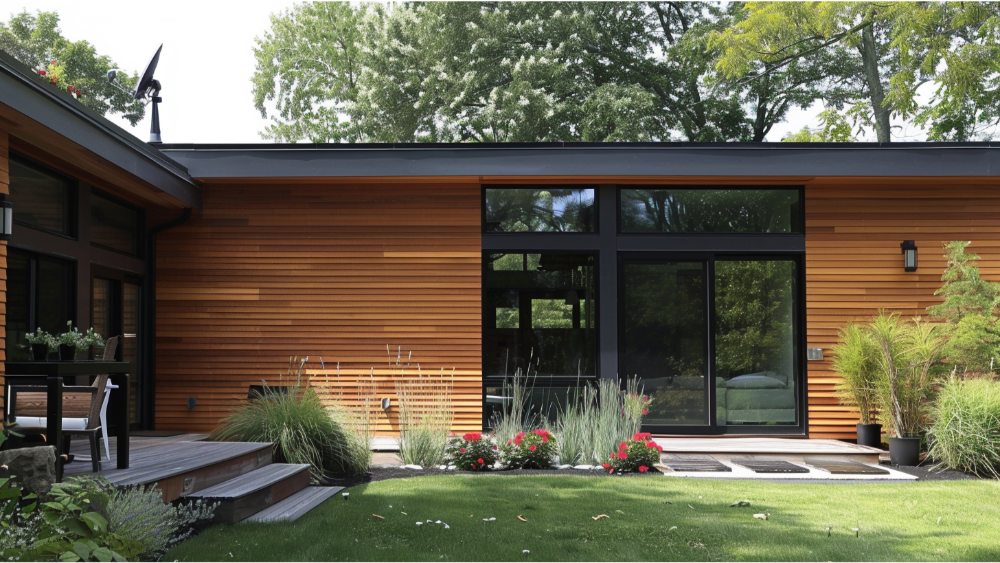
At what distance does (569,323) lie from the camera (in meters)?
8.30

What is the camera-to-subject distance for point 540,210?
328 inches

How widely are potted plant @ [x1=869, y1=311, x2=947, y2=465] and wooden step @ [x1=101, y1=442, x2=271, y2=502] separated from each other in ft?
16.8

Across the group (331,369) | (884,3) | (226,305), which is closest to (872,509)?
(331,369)

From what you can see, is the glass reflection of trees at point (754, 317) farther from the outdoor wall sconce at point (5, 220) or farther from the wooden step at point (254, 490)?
the outdoor wall sconce at point (5, 220)

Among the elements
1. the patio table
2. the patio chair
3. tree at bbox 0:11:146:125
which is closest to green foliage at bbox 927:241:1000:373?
the patio table

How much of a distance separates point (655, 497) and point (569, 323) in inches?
127

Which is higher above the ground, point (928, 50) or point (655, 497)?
point (928, 50)

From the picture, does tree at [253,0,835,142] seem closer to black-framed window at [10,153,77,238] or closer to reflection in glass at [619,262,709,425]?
reflection in glass at [619,262,709,425]

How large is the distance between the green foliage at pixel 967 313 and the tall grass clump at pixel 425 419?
445 cm

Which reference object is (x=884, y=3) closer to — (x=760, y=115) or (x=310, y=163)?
(x=760, y=115)

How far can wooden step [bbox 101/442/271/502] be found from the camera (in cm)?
421

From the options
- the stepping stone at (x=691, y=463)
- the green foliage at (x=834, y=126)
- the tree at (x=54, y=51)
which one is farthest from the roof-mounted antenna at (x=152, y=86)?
the tree at (x=54, y=51)

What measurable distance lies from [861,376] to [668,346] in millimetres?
1791

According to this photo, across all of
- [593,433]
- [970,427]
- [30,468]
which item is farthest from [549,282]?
[30,468]
